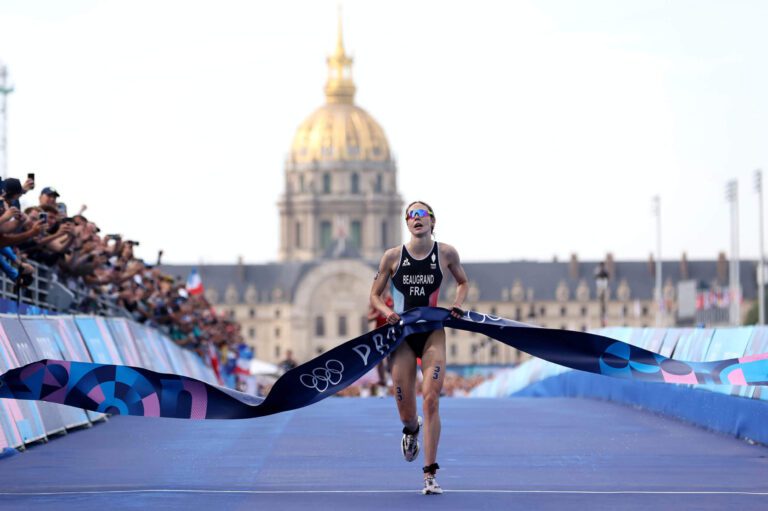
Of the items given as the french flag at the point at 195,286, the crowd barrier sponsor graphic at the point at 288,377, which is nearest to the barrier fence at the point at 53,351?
the crowd barrier sponsor graphic at the point at 288,377

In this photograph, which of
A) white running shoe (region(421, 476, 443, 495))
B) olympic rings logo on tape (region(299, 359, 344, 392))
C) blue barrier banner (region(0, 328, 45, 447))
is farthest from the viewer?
blue barrier banner (region(0, 328, 45, 447))

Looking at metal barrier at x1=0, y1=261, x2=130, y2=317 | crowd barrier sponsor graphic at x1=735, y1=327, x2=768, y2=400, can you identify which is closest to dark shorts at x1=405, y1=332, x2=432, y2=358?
crowd barrier sponsor graphic at x1=735, y1=327, x2=768, y2=400

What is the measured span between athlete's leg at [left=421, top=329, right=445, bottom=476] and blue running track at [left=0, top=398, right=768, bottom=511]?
373 millimetres

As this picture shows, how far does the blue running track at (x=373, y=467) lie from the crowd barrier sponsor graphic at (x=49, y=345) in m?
0.25

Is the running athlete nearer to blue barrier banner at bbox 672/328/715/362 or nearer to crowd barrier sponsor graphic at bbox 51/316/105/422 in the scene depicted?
crowd barrier sponsor graphic at bbox 51/316/105/422

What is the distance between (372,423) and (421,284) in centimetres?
738

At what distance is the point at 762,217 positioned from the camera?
318 ft

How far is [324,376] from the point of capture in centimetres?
1357

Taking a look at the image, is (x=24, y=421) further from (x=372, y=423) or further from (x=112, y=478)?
(x=372, y=423)

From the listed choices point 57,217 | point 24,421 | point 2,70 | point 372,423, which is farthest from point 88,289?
point 2,70

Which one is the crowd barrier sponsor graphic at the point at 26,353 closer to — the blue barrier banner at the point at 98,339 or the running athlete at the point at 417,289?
the blue barrier banner at the point at 98,339

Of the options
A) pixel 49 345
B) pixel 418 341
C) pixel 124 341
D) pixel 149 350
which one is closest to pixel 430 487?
pixel 418 341

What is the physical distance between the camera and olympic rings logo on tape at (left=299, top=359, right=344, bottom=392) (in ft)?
44.4

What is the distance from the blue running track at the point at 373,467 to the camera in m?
11.8
